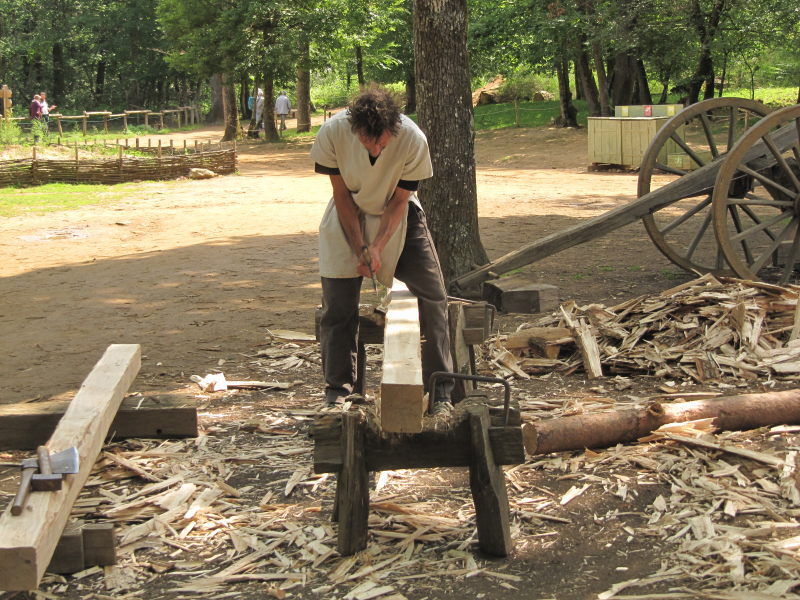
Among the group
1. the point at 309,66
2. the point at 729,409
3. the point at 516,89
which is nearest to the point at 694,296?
the point at 729,409

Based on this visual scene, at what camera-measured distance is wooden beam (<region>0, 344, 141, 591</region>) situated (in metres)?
2.79

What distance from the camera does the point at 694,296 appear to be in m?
6.33

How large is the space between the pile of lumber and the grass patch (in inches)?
439

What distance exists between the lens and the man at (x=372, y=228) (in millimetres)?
4191

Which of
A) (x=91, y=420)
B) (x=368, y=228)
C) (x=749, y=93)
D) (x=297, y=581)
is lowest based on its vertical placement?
(x=297, y=581)

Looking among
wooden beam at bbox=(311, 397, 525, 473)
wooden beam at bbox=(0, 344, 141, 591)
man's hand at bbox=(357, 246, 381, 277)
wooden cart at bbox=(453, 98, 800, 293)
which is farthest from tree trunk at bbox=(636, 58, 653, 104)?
wooden beam at bbox=(311, 397, 525, 473)

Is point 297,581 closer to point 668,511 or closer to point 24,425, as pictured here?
point 668,511

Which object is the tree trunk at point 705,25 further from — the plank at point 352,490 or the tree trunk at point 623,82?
the plank at point 352,490

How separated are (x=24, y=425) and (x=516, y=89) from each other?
3525cm

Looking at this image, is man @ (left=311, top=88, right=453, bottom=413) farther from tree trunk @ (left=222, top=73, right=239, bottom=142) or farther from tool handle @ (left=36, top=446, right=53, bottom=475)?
tree trunk @ (left=222, top=73, right=239, bottom=142)

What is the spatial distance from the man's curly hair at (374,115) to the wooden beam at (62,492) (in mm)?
1717

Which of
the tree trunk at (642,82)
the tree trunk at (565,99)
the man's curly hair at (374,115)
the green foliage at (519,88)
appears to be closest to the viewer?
the man's curly hair at (374,115)

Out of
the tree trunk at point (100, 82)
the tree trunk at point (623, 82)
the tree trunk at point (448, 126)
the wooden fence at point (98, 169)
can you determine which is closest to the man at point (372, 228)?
the tree trunk at point (448, 126)

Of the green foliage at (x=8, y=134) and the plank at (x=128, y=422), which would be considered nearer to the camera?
the plank at (x=128, y=422)
